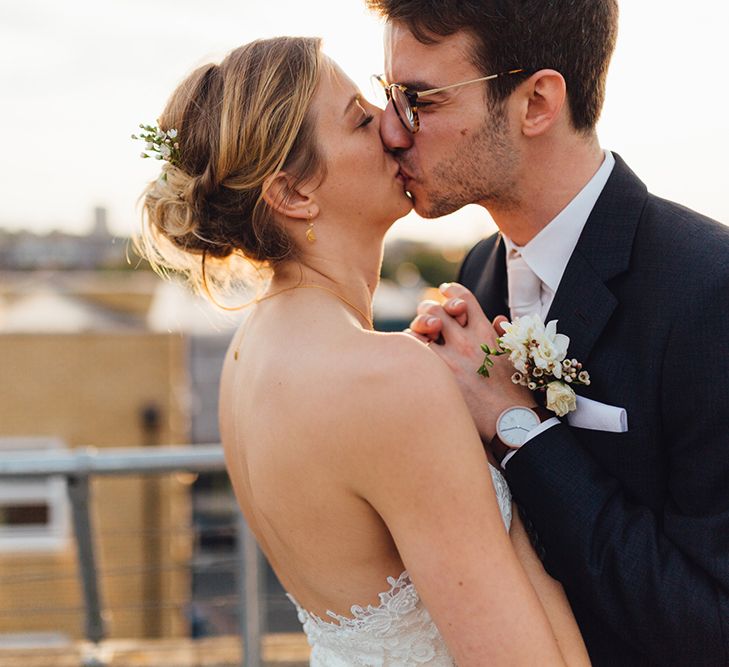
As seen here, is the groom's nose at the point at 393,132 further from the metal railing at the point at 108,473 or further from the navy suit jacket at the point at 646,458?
the metal railing at the point at 108,473

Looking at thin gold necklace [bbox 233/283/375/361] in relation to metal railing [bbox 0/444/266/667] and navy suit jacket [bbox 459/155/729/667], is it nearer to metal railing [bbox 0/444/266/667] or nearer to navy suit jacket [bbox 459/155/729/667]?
navy suit jacket [bbox 459/155/729/667]

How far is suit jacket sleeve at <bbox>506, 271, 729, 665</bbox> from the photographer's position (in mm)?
1967

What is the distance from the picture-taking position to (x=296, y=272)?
2.26 meters

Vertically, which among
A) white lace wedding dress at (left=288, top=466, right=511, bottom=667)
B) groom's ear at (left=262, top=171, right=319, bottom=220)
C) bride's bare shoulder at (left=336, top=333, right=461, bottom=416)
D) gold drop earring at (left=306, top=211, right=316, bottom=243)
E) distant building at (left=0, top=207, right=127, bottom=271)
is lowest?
distant building at (left=0, top=207, right=127, bottom=271)

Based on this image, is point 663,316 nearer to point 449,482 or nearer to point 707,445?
point 707,445

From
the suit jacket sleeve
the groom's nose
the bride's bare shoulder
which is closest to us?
the bride's bare shoulder

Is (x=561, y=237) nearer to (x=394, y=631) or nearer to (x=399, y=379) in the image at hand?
(x=399, y=379)

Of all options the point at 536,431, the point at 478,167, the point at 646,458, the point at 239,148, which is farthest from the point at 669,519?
the point at 239,148

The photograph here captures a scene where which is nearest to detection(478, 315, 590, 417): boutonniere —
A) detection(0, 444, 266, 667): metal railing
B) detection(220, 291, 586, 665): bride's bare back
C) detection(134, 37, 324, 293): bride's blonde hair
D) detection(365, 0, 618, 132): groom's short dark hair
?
detection(220, 291, 586, 665): bride's bare back

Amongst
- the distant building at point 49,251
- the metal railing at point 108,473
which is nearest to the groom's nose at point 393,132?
the metal railing at point 108,473

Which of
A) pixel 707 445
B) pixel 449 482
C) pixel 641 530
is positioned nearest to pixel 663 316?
pixel 707 445

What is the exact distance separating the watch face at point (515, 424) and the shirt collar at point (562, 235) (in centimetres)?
49

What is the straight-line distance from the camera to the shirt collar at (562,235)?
250cm

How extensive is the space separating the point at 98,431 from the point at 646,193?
14889 mm
